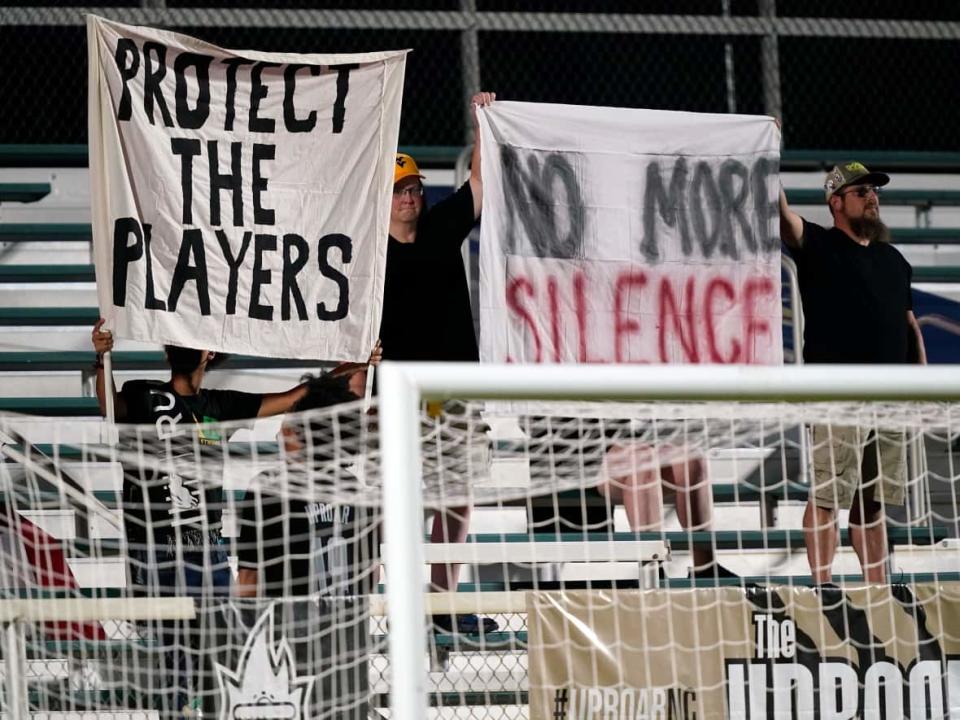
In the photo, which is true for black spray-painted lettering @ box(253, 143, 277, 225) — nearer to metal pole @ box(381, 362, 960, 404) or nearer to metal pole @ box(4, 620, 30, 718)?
metal pole @ box(4, 620, 30, 718)

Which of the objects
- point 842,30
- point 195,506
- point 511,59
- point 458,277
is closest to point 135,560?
point 195,506

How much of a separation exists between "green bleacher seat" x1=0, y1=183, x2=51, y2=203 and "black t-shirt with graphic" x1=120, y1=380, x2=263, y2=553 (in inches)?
91.8

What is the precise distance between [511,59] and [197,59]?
11.7 ft

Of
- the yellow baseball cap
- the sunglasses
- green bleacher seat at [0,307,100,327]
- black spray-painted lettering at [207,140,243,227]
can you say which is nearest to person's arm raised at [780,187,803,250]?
the sunglasses

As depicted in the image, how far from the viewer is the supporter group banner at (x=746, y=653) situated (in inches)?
191

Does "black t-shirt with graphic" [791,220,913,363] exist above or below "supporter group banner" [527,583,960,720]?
above

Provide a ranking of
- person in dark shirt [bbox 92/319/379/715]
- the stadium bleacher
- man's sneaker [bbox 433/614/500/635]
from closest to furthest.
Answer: person in dark shirt [bbox 92/319/379/715], man's sneaker [bbox 433/614/500/635], the stadium bleacher

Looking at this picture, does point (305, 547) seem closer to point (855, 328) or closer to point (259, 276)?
point (259, 276)

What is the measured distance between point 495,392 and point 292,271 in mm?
1883

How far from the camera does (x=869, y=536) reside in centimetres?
581

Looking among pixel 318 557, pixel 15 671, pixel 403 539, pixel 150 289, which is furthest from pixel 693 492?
pixel 15 671

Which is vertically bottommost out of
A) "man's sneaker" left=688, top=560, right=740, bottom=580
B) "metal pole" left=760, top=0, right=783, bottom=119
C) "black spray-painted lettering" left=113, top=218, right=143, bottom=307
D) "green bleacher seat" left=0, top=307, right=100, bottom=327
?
"man's sneaker" left=688, top=560, right=740, bottom=580

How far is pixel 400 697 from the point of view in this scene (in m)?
3.53

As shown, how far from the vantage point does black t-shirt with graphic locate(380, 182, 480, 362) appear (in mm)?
5738
